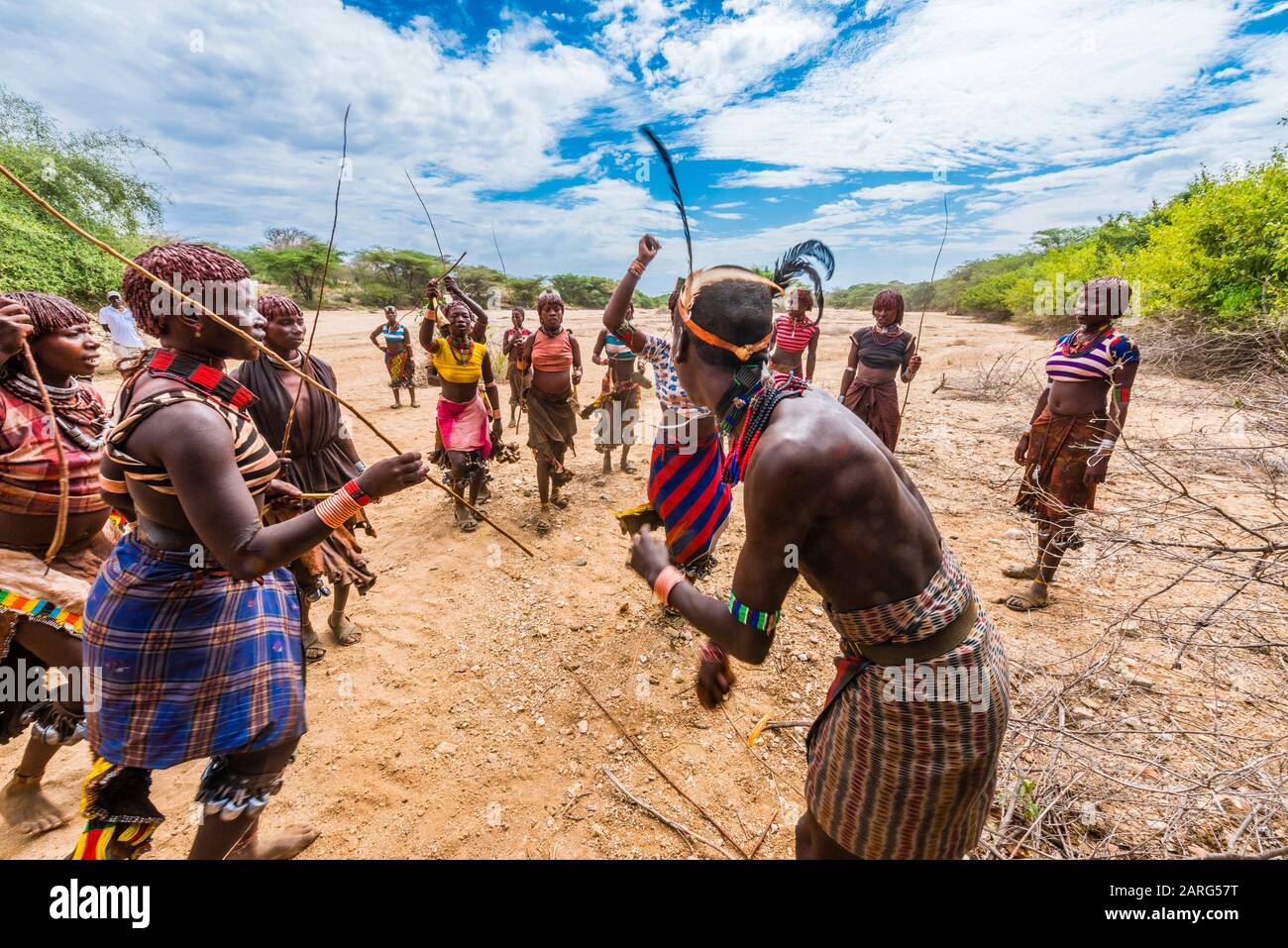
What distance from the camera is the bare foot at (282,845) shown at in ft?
6.67

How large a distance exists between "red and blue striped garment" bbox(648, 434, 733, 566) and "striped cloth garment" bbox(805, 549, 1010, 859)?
211cm

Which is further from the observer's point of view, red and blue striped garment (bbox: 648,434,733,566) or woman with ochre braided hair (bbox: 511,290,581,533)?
woman with ochre braided hair (bbox: 511,290,581,533)

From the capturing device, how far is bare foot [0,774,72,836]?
2328 mm

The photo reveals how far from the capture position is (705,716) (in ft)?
9.75

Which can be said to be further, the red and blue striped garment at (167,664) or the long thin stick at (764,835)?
the long thin stick at (764,835)

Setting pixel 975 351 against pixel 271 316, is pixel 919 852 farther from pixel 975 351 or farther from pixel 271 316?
pixel 975 351

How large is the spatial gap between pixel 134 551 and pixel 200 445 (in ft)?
1.61

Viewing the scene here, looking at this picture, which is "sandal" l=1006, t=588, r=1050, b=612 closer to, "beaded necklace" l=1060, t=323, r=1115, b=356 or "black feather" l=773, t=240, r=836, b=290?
"beaded necklace" l=1060, t=323, r=1115, b=356

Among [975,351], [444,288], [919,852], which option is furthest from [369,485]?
[975,351]

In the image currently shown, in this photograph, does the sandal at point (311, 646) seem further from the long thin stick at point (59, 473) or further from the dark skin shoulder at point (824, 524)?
the dark skin shoulder at point (824, 524)

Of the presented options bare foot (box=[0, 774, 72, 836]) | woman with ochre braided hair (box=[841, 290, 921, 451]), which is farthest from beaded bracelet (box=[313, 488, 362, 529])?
woman with ochre braided hair (box=[841, 290, 921, 451])

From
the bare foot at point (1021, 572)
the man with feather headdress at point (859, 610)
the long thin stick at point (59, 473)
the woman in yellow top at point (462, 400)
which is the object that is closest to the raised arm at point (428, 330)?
the woman in yellow top at point (462, 400)

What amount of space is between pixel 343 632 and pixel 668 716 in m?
2.23

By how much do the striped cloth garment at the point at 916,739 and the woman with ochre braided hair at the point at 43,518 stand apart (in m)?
2.59
